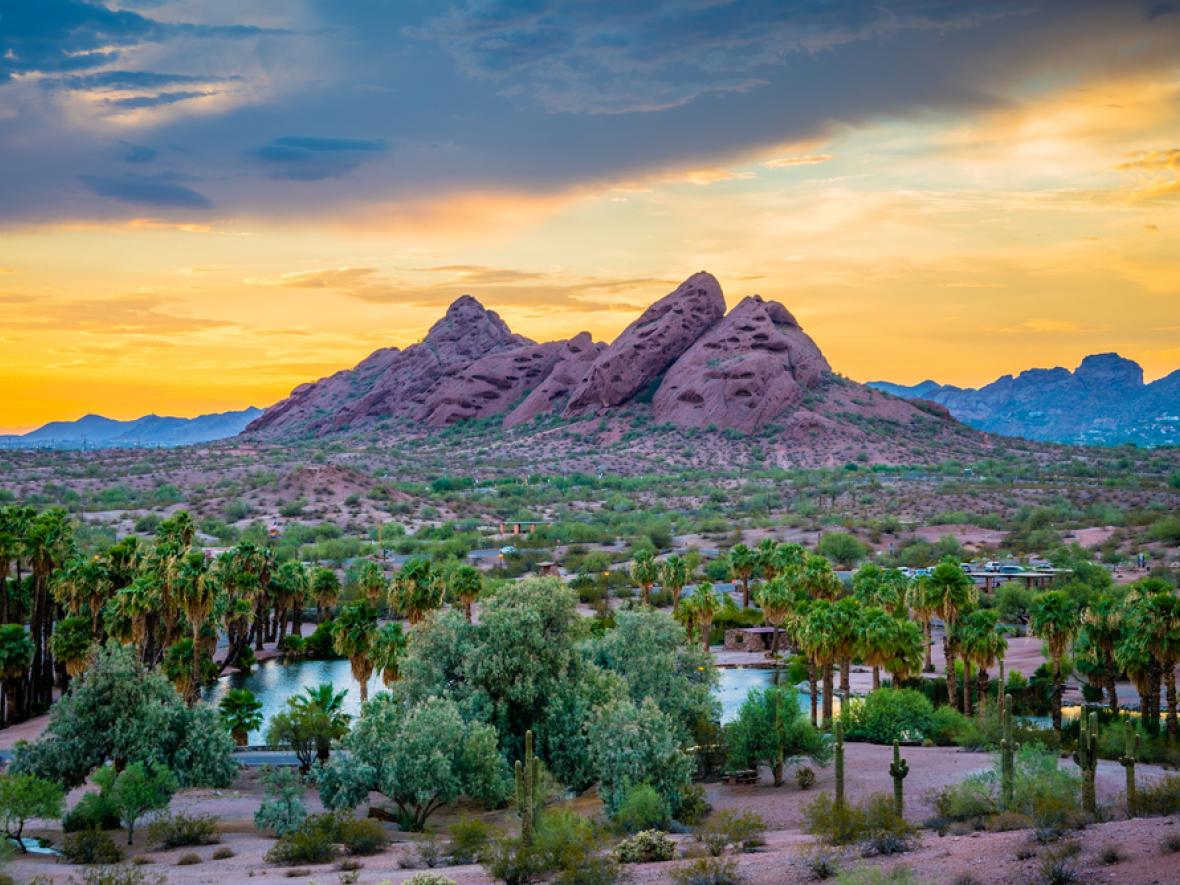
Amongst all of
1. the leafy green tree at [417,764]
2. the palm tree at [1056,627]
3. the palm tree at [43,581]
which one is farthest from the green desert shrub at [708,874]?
the palm tree at [43,581]

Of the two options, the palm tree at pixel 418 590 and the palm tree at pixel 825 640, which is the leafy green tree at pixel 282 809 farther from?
the palm tree at pixel 418 590

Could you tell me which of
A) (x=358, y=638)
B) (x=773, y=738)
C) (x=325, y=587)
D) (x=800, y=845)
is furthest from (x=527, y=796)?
(x=325, y=587)

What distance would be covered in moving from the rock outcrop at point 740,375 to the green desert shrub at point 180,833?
13479 cm

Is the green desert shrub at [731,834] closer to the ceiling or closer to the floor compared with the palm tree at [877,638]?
closer to the floor

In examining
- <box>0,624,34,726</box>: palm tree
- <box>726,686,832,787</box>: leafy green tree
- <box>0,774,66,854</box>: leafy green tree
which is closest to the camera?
<box>0,774,66,854</box>: leafy green tree

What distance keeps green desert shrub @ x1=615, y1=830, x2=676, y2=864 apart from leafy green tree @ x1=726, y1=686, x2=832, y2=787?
28.7 feet

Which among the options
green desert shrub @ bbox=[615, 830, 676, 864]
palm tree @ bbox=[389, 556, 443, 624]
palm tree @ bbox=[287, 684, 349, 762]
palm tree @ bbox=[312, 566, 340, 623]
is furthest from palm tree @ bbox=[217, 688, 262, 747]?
palm tree @ bbox=[312, 566, 340, 623]

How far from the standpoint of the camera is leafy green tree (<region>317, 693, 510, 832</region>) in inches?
1073

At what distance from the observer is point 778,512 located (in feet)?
354

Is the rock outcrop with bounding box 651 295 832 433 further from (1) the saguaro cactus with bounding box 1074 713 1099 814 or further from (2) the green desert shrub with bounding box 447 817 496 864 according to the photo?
(2) the green desert shrub with bounding box 447 817 496 864

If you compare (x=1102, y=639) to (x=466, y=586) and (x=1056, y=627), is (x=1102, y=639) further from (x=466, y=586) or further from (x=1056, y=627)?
(x=466, y=586)

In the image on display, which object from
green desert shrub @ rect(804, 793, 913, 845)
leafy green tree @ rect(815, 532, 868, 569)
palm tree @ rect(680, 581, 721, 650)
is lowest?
green desert shrub @ rect(804, 793, 913, 845)

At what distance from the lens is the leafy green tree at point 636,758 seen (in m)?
27.7

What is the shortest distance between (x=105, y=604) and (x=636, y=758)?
74.1 ft
